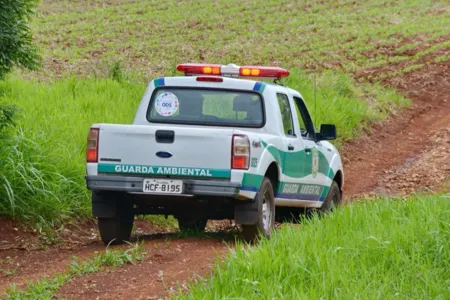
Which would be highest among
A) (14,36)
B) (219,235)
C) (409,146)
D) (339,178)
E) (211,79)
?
(14,36)

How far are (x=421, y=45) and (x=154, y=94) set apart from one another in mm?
19137

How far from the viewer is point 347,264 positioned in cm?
714

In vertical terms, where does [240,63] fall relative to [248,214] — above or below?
below

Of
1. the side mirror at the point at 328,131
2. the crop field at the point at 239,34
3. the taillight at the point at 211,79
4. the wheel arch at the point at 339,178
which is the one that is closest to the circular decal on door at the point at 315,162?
the side mirror at the point at 328,131

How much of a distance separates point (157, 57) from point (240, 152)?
15536mm

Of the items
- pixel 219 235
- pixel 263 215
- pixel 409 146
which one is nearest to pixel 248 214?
pixel 263 215

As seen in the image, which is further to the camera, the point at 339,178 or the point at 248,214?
the point at 339,178

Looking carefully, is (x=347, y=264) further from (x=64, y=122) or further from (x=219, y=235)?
(x=64, y=122)

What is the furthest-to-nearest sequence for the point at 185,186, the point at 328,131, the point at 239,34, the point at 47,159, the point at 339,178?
the point at 239,34 < the point at 339,178 < the point at 328,131 < the point at 47,159 < the point at 185,186

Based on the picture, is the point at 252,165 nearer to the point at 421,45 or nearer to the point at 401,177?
the point at 401,177

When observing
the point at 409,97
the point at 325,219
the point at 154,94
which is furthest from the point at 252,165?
the point at 409,97

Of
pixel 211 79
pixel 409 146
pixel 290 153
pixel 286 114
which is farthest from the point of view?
pixel 409 146

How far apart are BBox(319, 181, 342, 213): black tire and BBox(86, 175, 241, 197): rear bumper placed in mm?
2570

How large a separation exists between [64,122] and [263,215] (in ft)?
13.8
